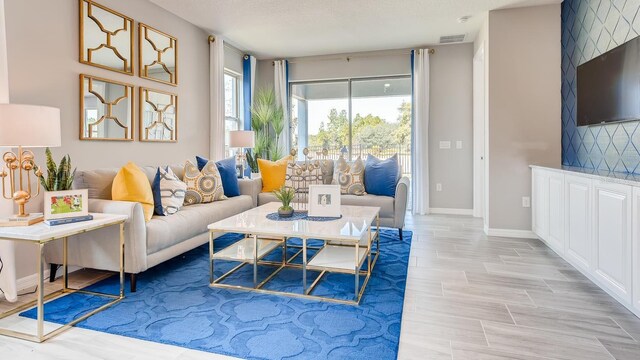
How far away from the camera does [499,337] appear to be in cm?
187

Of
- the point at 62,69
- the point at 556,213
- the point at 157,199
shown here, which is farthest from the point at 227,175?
the point at 556,213

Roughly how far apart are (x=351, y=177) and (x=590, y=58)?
258cm

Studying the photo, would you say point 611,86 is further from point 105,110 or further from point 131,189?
point 105,110

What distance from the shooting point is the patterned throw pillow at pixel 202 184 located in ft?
11.6

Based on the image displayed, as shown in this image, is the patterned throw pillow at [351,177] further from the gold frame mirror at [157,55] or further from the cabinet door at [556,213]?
the gold frame mirror at [157,55]

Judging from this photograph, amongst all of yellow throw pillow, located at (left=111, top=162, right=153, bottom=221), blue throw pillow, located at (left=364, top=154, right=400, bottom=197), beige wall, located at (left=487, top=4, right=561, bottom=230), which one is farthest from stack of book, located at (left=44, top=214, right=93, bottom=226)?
beige wall, located at (left=487, top=4, right=561, bottom=230)

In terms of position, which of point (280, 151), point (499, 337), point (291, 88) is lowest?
point (499, 337)

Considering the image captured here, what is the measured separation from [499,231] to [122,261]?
12.6ft

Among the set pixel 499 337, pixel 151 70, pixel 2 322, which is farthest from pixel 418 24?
pixel 2 322

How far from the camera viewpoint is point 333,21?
4.44m

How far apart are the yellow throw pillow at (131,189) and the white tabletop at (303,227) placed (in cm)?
63

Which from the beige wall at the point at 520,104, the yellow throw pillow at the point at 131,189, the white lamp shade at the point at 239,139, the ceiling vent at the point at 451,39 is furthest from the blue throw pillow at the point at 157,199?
the ceiling vent at the point at 451,39

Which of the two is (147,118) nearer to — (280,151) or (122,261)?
(122,261)

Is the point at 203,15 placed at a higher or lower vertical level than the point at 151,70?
higher
